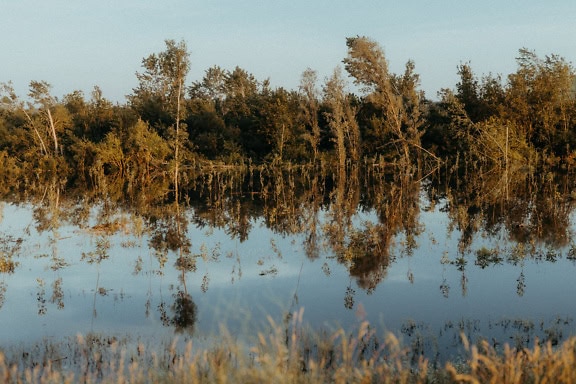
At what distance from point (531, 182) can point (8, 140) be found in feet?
146

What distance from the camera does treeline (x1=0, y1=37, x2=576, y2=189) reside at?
4738 cm

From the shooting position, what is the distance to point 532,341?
961cm

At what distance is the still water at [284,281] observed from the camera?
10.5 meters

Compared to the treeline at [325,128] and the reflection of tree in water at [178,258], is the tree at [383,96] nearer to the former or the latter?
the treeline at [325,128]

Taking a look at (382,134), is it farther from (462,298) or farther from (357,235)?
(462,298)

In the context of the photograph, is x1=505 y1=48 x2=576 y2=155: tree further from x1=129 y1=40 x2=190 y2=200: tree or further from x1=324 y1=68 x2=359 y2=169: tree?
x1=129 y1=40 x2=190 y2=200: tree

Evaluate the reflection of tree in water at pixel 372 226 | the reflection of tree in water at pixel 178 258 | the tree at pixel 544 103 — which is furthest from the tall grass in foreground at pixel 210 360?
the tree at pixel 544 103

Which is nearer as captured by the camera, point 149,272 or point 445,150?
point 149,272

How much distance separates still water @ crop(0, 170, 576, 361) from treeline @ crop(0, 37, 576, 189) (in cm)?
2520

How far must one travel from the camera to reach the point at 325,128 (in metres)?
56.4

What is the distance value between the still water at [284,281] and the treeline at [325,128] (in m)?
25.2

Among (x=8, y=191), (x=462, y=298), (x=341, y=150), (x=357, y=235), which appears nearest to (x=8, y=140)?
(x=8, y=191)

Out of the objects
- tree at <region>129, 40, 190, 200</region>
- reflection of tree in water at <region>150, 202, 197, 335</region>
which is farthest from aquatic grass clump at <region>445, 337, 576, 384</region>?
tree at <region>129, 40, 190, 200</region>

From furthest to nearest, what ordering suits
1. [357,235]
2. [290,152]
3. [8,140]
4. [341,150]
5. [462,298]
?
1. [8,140]
2. [290,152]
3. [341,150]
4. [357,235]
5. [462,298]
